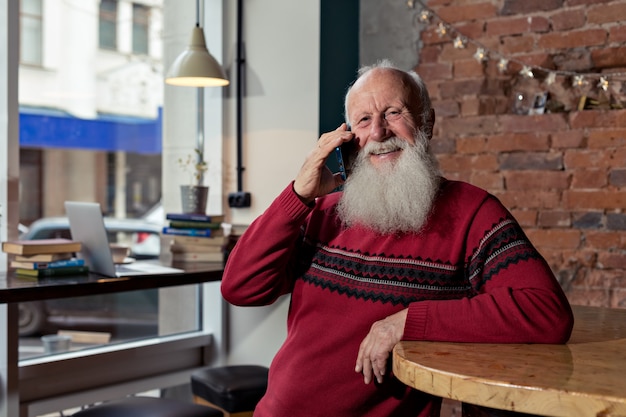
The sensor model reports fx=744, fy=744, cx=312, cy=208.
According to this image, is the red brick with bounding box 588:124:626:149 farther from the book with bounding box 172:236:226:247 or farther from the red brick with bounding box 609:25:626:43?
the book with bounding box 172:236:226:247

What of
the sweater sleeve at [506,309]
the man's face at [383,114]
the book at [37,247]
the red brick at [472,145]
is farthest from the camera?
the red brick at [472,145]

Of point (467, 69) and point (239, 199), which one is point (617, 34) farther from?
point (239, 199)

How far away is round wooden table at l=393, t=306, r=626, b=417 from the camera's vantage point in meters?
1.19

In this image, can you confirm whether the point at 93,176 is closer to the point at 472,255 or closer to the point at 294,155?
the point at 294,155

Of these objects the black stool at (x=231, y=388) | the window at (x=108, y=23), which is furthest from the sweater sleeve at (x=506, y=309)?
the window at (x=108, y=23)

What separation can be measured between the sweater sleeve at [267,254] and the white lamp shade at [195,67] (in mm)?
1454

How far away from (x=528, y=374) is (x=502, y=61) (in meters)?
2.13

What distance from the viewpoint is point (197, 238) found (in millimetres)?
3293

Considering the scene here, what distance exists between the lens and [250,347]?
372 centimetres

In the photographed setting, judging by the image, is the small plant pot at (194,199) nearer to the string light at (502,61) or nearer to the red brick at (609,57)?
the string light at (502,61)

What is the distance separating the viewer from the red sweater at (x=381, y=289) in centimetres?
155

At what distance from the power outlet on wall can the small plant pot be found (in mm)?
306

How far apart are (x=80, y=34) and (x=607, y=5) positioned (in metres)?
2.29

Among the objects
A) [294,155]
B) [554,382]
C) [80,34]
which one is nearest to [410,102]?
[554,382]
